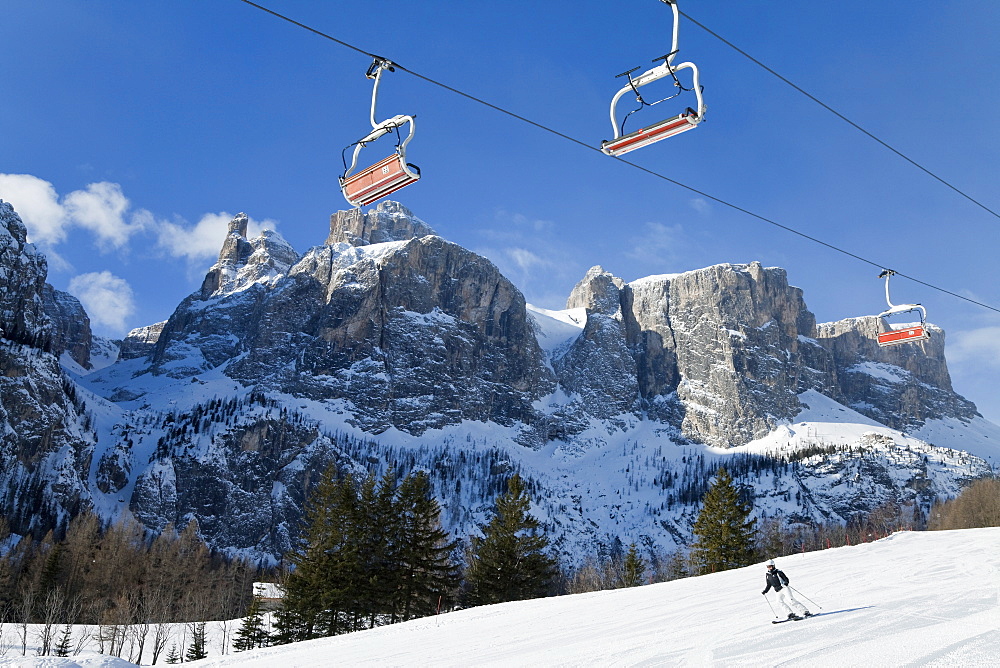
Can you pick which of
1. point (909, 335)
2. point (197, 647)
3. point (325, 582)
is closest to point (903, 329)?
point (909, 335)

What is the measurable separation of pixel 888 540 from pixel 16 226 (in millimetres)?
154365

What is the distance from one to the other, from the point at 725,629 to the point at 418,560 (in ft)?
69.1

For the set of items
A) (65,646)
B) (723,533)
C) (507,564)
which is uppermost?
(723,533)

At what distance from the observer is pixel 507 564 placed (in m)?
35.7

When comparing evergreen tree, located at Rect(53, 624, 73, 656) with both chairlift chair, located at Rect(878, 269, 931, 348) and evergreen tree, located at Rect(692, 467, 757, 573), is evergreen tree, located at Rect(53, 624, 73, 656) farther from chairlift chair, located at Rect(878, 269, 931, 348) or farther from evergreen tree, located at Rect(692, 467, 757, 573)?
chairlift chair, located at Rect(878, 269, 931, 348)

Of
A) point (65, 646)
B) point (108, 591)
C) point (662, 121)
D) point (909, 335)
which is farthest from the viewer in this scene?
point (108, 591)

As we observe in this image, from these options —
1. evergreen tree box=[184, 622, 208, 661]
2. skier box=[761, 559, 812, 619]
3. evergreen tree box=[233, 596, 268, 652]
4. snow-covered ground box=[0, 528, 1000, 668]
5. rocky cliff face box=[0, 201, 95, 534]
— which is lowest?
evergreen tree box=[184, 622, 208, 661]

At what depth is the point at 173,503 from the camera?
530 feet

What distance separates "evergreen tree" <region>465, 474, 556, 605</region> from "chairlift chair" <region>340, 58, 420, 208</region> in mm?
25803

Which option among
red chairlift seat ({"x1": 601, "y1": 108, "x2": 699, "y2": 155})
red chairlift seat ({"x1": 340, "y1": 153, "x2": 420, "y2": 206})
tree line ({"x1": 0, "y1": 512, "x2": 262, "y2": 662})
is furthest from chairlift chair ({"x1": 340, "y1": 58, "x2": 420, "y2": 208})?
tree line ({"x1": 0, "y1": 512, "x2": 262, "y2": 662})

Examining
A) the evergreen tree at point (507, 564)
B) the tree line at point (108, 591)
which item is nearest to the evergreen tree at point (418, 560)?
the evergreen tree at point (507, 564)

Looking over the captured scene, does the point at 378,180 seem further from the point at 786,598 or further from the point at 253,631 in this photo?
the point at 253,631

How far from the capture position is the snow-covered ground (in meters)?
11.6

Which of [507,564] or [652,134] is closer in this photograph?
[652,134]
